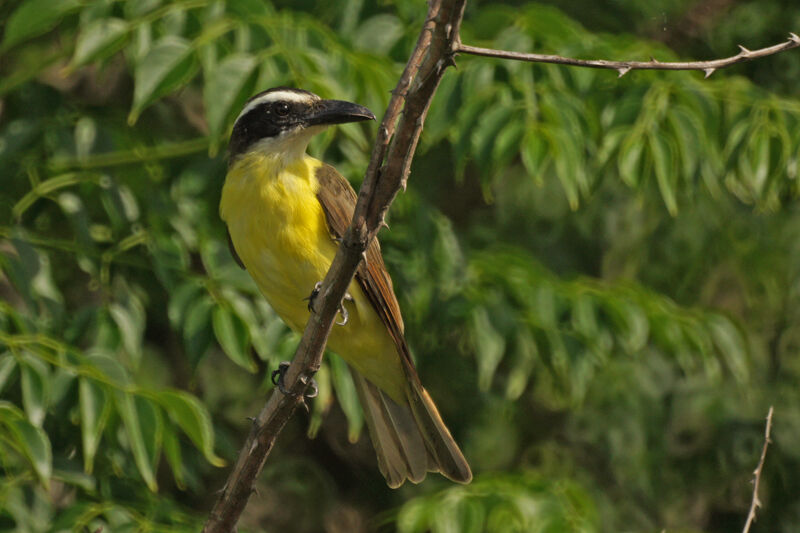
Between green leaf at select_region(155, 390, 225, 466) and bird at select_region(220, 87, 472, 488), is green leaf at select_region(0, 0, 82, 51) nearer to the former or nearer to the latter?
bird at select_region(220, 87, 472, 488)

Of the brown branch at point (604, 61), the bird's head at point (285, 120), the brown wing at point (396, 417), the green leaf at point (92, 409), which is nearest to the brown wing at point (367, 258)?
the brown wing at point (396, 417)

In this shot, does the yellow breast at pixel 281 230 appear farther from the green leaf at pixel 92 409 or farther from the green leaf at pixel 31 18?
the green leaf at pixel 31 18

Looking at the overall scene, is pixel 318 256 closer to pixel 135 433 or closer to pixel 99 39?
pixel 135 433

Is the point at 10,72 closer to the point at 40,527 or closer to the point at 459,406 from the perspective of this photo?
the point at 40,527

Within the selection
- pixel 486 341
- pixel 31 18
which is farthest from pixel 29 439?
pixel 486 341

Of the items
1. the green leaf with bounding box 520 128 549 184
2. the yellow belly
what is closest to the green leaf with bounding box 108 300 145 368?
the yellow belly

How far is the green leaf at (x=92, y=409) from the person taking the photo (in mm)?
3279

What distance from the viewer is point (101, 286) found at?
3.90m

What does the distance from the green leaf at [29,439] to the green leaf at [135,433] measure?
0.25m

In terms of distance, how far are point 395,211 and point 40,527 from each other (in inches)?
61.7

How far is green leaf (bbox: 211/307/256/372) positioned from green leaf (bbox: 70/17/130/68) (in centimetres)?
85

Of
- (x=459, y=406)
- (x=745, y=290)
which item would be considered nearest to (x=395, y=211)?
(x=459, y=406)

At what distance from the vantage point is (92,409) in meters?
3.35

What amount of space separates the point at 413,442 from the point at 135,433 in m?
0.80
